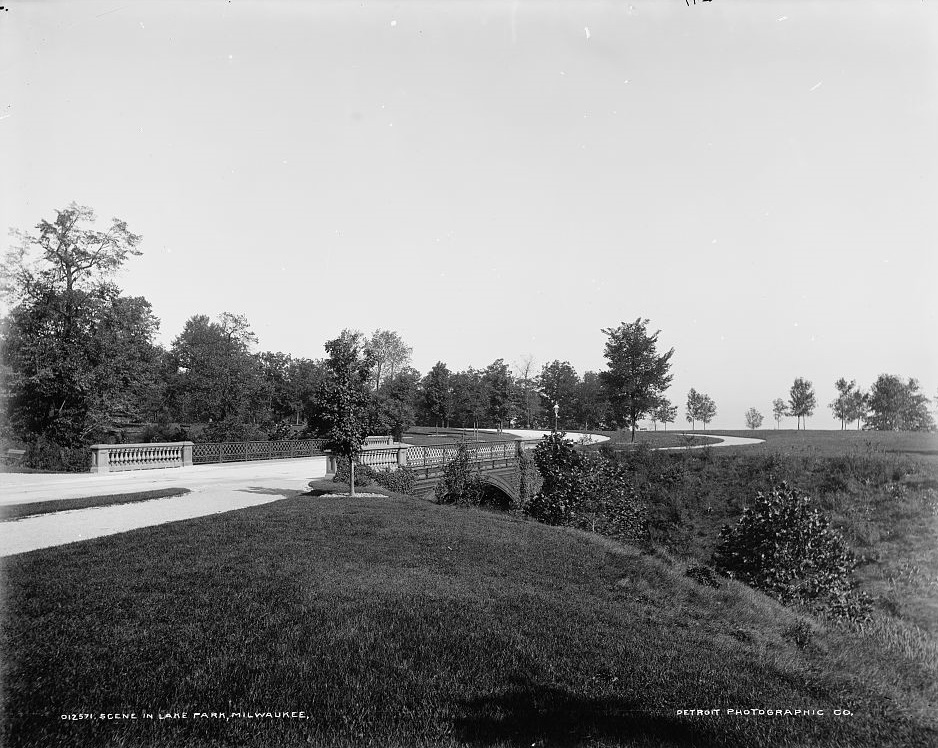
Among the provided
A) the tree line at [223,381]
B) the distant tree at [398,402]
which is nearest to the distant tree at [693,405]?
the tree line at [223,381]

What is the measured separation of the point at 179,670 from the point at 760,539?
36.7 feet

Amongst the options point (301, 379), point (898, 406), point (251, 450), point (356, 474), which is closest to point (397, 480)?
point (356, 474)

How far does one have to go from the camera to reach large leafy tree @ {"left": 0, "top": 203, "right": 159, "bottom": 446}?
26.0 m

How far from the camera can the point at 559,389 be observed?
7344 cm

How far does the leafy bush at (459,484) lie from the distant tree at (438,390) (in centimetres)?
4685

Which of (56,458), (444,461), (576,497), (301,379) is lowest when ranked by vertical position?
(576,497)

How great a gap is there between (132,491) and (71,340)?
17220 millimetres

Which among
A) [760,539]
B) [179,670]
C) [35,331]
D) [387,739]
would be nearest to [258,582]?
[179,670]

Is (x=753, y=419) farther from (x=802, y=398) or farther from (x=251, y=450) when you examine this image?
(x=251, y=450)

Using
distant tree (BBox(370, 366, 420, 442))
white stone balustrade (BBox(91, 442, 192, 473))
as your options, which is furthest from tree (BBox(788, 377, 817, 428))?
white stone balustrade (BBox(91, 442, 192, 473))

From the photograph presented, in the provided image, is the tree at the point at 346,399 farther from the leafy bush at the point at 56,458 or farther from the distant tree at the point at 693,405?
the distant tree at the point at 693,405

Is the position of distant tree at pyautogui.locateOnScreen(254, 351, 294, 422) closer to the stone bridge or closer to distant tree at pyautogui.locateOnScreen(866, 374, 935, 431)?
the stone bridge

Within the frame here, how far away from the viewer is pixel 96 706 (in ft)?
12.7

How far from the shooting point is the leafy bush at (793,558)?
1085 centimetres
